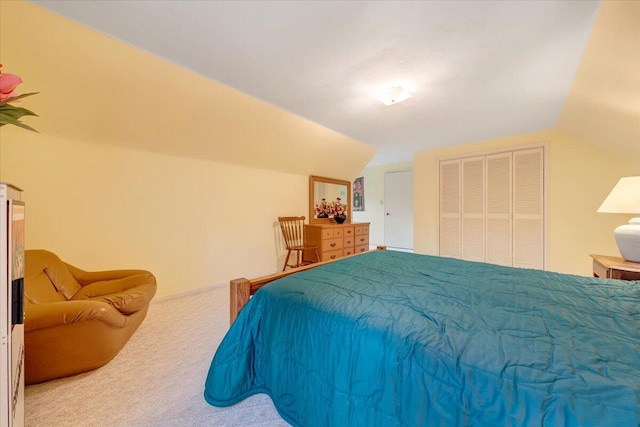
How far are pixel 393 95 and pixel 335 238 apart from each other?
2423mm

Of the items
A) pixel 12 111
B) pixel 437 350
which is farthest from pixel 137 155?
pixel 437 350

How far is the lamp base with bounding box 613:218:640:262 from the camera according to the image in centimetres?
189

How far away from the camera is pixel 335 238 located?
158 inches

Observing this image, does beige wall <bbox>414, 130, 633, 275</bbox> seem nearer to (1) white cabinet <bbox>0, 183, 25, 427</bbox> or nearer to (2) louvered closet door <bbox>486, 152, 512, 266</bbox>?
(2) louvered closet door <bbox>486, 152, 512, 266</bbox>

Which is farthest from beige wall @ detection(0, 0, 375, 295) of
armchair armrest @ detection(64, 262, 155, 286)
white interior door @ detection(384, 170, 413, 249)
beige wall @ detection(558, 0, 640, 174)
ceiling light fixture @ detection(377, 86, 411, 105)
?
white interior door @ detection(384, 170, 413, 249)

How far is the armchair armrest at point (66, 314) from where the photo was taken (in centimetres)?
133

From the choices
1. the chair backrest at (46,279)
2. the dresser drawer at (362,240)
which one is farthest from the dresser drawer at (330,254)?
the chair backrest at (46,279)

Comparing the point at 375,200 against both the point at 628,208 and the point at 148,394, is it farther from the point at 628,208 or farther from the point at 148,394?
the point at 148,394

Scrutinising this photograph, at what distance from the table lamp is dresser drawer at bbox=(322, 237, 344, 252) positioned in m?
3.00

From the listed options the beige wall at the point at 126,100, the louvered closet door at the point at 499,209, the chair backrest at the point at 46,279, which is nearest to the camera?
the beige wall at the point at 126,100

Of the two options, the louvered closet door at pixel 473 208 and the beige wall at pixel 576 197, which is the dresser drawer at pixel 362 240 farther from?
the beige wall at pixel 576 197

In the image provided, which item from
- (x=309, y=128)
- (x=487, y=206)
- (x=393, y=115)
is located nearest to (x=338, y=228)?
(x=309, y=128)

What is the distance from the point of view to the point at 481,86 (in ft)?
7.04

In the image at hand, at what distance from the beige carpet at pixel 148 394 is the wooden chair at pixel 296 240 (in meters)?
2.00
